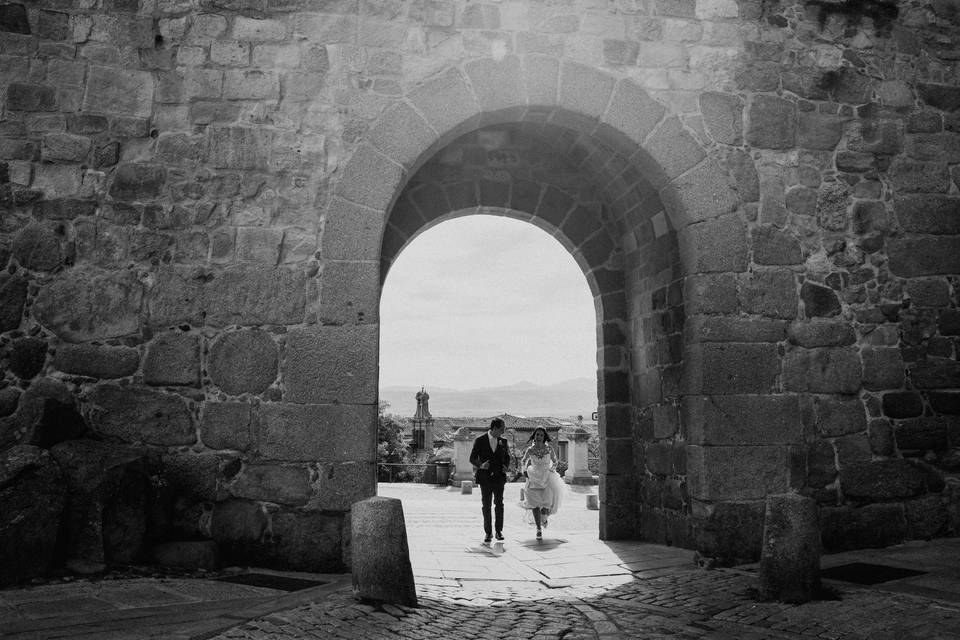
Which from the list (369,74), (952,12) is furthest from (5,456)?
(952,12)

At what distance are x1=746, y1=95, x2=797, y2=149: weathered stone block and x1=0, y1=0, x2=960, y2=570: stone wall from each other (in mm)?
20

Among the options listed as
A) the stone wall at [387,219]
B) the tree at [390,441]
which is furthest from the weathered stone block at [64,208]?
the tree at [390,441]

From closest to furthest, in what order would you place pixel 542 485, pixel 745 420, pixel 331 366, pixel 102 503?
pixel 102 503 < pixel 331 366 < pixel 745 420 < pixel 542 485

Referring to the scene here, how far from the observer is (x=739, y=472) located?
5477mm

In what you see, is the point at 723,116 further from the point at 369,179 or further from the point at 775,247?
the point at 369,179

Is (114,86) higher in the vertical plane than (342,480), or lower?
higher

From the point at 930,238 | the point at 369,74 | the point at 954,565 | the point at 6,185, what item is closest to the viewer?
the point at 954,565

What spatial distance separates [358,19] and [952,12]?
4929 millimetres

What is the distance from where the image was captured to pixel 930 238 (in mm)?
6113

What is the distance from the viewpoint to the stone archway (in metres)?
5.51

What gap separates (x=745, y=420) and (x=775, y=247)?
1.36 m

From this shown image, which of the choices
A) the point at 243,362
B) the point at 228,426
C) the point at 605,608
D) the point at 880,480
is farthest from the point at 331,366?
the point at 880,480

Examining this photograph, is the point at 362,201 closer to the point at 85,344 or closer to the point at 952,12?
the point at 85,344

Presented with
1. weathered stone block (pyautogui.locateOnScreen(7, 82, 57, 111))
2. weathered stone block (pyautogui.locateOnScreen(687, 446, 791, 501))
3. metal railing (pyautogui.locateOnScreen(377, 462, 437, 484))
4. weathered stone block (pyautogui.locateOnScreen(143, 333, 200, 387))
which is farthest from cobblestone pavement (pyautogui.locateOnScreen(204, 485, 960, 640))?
metal railing (pyautogui.locateOnScreen(377, 462, 437, 484))
